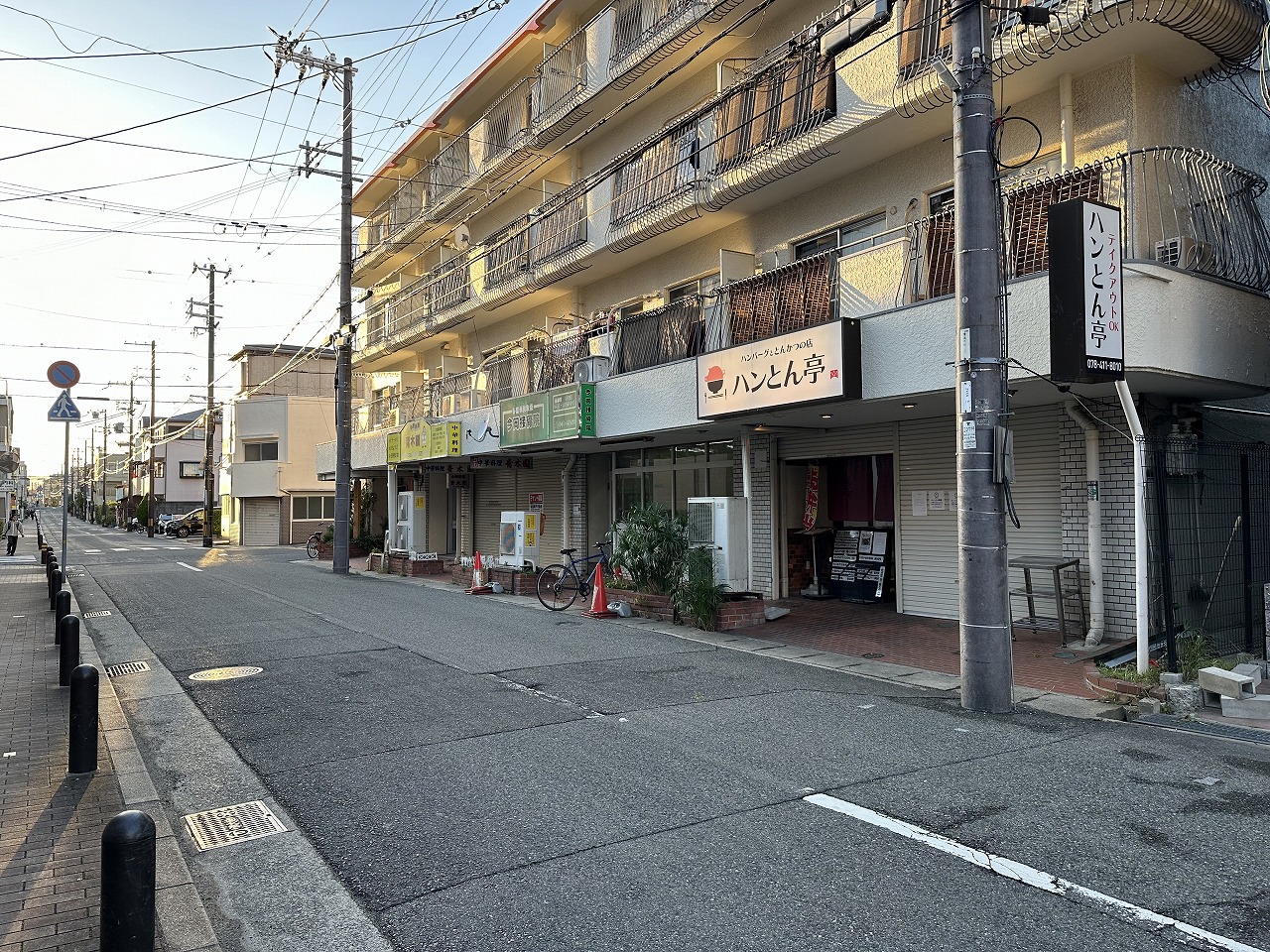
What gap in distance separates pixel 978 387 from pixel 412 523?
19.9 m

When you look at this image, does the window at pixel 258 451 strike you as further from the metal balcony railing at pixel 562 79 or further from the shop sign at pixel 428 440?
the metal balcony railing at pixel 562 79

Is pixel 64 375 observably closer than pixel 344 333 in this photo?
Yes

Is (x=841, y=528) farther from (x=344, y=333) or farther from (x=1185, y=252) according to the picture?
(x=344, y=333)

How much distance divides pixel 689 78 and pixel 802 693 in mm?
13378

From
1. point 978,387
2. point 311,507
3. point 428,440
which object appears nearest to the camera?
Answer: point 978,387

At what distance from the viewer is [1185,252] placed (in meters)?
9.17

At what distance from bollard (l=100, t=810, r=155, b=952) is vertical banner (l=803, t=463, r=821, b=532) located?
42.3 ft

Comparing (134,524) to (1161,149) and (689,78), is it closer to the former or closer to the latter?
(689,78)

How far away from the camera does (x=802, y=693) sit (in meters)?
8.19

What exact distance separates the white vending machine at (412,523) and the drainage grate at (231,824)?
19.3m

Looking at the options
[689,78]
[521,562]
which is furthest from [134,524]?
[689,78]

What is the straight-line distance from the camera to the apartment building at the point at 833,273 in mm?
9258

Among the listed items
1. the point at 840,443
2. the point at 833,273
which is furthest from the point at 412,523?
the point at 833,273

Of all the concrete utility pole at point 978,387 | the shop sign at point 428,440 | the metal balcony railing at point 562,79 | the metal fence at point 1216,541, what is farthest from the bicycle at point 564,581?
the metal balcony railing at point 562,79
